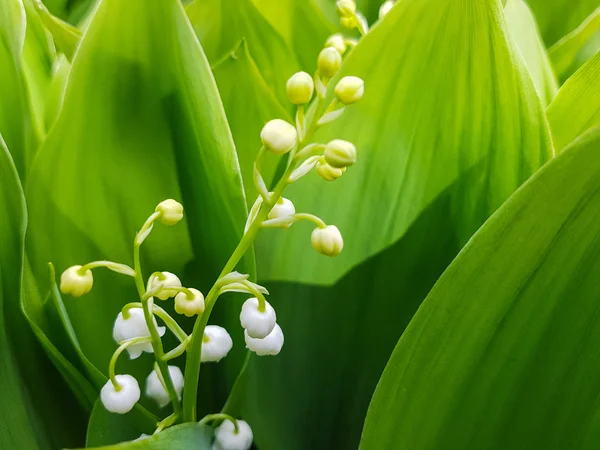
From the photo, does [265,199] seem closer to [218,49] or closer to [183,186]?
[183,186]

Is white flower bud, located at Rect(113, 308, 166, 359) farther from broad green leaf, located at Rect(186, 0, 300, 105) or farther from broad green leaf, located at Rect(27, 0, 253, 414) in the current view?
broad green leaf, located at Rect(186, 0, 300, 105)

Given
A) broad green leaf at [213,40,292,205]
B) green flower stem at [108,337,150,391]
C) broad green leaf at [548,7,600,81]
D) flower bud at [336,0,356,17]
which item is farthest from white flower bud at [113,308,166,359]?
broad green leaf at [548,7,600,81]

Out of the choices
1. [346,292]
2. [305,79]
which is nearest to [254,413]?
[346,292]

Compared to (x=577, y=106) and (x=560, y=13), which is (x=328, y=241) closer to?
(x=577, y=106)

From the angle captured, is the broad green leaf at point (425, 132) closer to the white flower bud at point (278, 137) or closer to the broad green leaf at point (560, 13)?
the white flower bud at point (278, 137)

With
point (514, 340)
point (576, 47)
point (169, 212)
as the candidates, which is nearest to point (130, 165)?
point (169, 212)

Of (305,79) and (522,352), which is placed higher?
(305,79)

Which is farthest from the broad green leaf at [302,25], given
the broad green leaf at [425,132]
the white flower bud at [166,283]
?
the white flower bud at [166,283]
